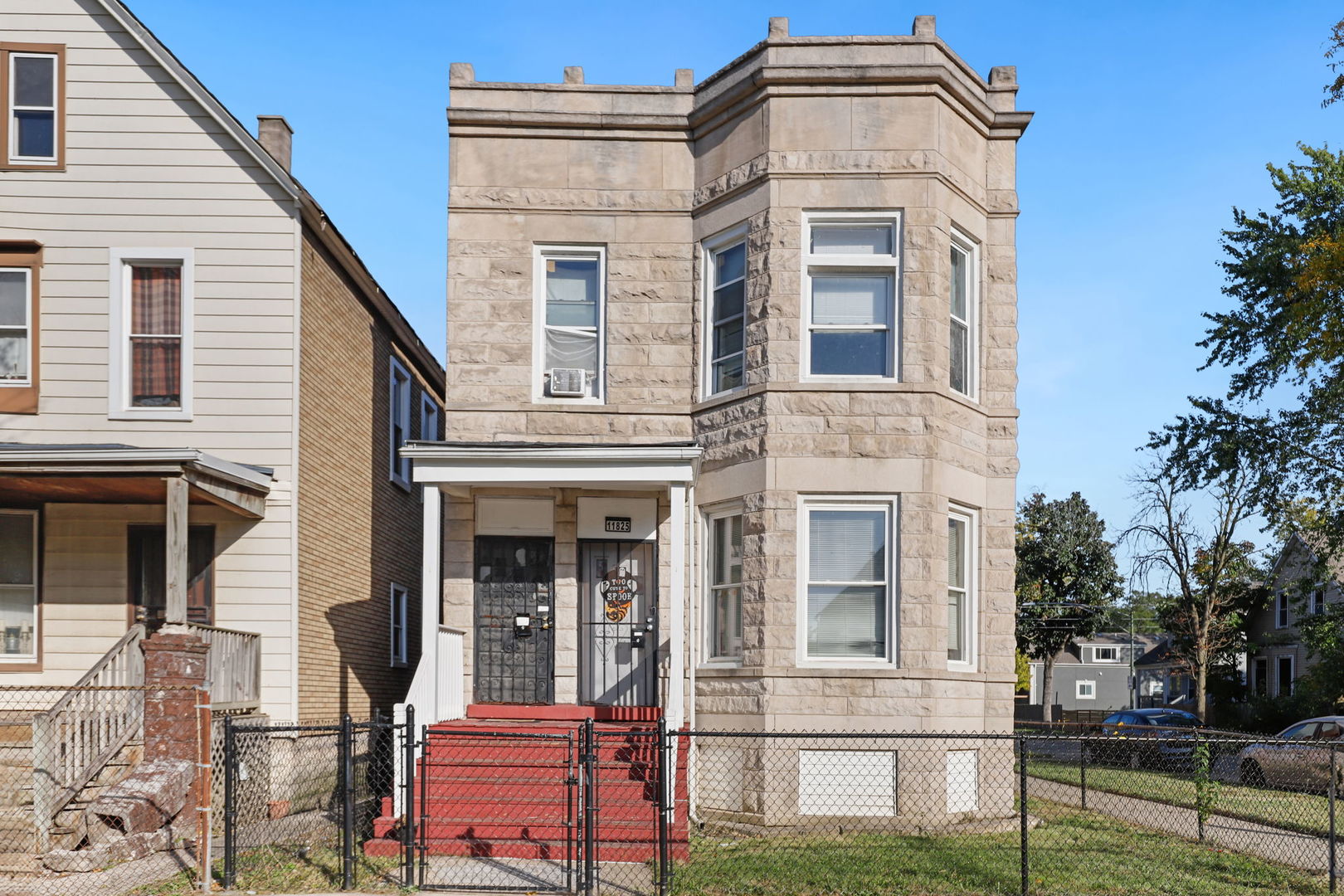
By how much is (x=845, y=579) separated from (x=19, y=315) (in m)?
10.3

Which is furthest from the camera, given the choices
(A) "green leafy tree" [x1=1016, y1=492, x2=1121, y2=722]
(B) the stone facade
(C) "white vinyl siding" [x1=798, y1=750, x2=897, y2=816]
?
(A) "green leafy tree" [x1=1016, y1=492, x2=1121, y2=722]

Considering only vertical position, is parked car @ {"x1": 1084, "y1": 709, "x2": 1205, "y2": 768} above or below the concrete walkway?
below

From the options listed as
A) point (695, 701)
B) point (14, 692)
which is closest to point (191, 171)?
point (14, 692)

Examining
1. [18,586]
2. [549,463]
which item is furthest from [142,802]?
[549,463]

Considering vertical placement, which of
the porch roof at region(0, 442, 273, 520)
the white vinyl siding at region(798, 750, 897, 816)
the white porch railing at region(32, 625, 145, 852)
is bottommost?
the white vinyl siding at region(798, 750, 897, 816)

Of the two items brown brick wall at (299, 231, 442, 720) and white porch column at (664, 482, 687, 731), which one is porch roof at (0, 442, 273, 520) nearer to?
brown brick wall at (299, 231, 442, 720)

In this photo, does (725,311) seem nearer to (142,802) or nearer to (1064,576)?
(142,802)

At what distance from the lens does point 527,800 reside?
12.2 meters

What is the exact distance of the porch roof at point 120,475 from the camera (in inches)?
505

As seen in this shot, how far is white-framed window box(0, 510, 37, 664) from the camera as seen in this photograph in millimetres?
14953

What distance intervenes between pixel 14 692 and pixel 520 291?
24.3ft

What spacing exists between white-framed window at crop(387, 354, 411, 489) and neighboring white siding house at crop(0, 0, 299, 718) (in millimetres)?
5086

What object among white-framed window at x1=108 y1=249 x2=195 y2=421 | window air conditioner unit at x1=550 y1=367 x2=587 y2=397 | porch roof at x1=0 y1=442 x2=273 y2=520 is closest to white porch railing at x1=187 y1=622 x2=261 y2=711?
porch roof at x1=0 y1=442 x2=273 y2=520

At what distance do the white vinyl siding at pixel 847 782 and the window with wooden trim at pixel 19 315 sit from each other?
32.9 feet
